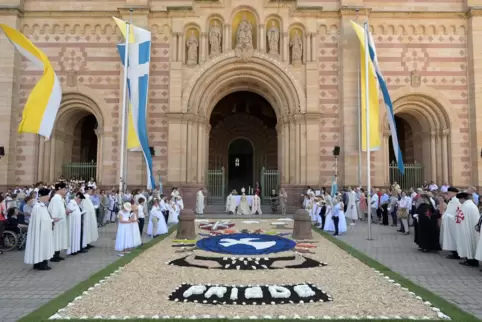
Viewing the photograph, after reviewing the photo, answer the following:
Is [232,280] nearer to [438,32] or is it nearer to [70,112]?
[70,112]

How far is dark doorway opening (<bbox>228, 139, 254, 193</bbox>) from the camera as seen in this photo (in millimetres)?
31491

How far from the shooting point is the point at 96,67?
841 inches

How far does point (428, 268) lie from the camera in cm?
861

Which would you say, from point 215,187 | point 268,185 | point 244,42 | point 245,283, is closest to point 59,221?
point 245,283

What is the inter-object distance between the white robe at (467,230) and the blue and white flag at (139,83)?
37.1 feet

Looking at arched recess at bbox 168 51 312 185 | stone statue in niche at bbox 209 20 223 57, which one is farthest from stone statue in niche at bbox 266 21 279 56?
stone statue in niche at bbox 209 20 223 57

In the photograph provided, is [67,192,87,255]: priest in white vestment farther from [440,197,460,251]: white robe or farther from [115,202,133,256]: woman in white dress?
[440,197,460,251]: white robe

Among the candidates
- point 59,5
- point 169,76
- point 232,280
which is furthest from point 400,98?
point 59,5

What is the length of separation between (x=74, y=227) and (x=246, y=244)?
201 inches

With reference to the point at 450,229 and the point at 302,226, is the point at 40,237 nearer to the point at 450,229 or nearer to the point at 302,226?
the point at 302,226

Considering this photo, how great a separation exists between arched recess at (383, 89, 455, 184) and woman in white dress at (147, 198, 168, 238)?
1440 cm

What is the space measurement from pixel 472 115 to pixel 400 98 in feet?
13.9

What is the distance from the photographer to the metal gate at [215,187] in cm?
2375

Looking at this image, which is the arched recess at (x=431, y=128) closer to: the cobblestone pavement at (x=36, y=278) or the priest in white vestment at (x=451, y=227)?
the priest in white vestment at (x=451, y=227)
